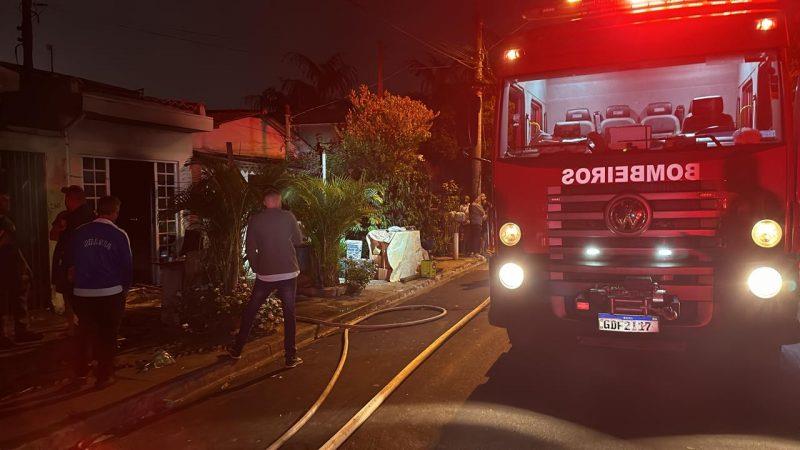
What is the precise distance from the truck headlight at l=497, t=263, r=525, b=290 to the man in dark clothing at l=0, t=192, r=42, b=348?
5.44 m

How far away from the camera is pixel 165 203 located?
40.0 ft

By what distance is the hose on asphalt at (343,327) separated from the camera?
4510 millimetres

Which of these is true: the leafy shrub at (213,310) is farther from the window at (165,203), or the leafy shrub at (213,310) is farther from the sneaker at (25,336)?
the window at (165,203)

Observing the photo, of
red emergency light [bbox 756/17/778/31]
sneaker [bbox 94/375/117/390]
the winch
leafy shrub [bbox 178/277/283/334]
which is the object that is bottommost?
sneaker [bbox 94/375/117/390]

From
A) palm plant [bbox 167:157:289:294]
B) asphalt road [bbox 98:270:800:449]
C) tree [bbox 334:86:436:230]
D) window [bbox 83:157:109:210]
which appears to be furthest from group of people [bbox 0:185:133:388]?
tree [bbox 334:86:436:230]

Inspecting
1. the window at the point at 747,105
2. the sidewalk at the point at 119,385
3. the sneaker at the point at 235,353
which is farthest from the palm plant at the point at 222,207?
the window at the point at 747,105

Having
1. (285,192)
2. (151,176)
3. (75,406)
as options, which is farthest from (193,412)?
(151,176)

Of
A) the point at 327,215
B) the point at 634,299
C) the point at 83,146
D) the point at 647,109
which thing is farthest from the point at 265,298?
the point at 83,146

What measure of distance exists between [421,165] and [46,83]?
452 inches

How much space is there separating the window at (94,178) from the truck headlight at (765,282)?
396 inches

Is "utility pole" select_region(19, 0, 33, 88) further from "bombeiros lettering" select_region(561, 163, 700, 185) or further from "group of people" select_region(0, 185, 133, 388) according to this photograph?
"bombeiros lettering" select_region(561, 163, 700, 185)

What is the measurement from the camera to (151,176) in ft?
39.3

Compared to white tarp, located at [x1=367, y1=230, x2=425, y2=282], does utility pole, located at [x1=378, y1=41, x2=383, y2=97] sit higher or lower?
higher

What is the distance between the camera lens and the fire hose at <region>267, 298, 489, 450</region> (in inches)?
173
